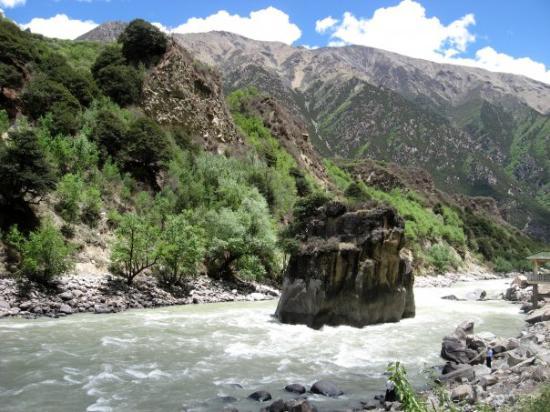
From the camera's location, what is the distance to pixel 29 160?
30.4m

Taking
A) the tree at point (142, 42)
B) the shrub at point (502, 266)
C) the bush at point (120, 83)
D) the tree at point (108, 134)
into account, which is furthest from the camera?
the shrub at point (502, 266)

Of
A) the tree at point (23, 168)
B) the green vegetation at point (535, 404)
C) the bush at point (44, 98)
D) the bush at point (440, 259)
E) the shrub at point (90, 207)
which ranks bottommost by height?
the bush at point (440, 259)

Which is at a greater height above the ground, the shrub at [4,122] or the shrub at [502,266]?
the shrub at [4,122]

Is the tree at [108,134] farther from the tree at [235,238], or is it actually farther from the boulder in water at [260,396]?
the boulder in water at [260,396]

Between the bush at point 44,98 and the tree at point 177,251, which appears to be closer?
the tree at point 177,251

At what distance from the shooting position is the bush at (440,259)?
93875mm

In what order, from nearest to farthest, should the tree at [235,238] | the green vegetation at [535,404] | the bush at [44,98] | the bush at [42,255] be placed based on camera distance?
the green vegetation at [535,404]
the bush at [42,255]
the tree at [235,238]
the bush at [44,98]

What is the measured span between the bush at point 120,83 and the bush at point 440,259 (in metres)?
64.0

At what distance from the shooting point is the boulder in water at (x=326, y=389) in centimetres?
1466

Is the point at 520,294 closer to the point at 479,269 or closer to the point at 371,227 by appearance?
the point at 371,227

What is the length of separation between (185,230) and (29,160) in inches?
477

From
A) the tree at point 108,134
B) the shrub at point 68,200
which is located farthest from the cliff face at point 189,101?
the shrub at point 68,200

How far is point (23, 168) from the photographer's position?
3005cm

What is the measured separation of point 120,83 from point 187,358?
147ft
